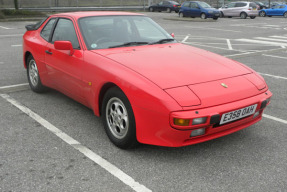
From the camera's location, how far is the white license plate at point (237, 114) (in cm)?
323

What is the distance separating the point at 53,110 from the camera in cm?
485

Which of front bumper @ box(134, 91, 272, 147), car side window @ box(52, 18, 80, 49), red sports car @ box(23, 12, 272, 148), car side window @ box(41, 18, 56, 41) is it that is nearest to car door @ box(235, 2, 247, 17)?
red sports car @ box(23, 12, 272, 148)

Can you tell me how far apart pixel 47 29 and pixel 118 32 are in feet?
4.69

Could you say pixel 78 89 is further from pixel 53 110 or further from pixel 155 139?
pixel 155 139

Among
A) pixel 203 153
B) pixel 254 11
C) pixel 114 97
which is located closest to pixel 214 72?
pixel 203 153

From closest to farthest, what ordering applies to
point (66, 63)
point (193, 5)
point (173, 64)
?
point (173, 64) < point (66, 63) < point (193, 5)

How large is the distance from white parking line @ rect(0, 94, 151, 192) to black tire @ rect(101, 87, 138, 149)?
1.01 feet

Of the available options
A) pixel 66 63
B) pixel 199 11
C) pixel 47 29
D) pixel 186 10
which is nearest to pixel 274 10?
pixel 199 11

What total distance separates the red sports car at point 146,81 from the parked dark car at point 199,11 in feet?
72.3

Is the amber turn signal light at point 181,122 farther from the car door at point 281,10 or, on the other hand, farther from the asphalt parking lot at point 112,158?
the car door at point 281,10

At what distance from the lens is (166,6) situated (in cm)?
3562

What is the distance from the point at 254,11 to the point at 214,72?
26983 millimetres

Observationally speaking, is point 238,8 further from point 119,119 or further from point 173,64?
point 119,119

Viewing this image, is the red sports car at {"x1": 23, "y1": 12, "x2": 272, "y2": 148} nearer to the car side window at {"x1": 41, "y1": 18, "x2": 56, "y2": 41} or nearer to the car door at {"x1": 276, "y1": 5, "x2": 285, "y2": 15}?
the car side window at {"x1": 41, "y1": 18, "x2": 56, "y2": 41}
